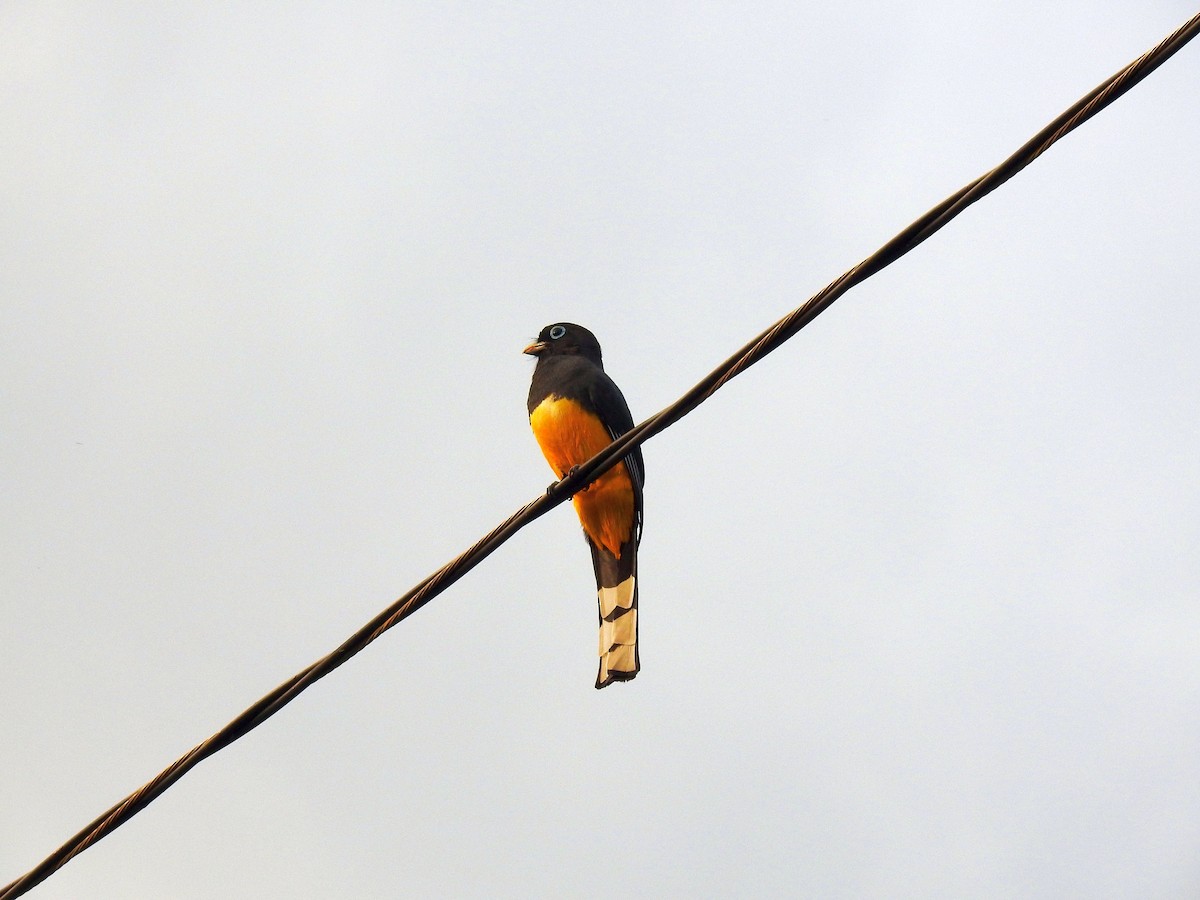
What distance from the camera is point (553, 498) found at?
3215 mm

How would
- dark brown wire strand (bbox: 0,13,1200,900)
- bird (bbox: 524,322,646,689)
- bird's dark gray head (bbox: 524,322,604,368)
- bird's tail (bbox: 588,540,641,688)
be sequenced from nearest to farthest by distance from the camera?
dark brown wire strand (bbox: 0,13,1200,900), bird's tail (bbox: 588,540,641,688), bird (bbox: 524,322,646,689), bird's dark gray head (bbox: 524,322,604,368)

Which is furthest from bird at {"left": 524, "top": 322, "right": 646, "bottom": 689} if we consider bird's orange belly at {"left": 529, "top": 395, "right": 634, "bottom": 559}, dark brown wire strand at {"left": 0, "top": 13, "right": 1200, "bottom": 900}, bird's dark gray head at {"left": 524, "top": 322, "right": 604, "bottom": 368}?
dark brown wire strand at {"left": 0, "top": 13, "right": 1200, "bottom": 900}

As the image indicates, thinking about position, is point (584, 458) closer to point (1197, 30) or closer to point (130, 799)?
point (130, 799)

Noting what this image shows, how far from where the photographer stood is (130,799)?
290 cm

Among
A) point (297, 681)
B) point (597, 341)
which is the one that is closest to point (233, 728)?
point (297, 681)

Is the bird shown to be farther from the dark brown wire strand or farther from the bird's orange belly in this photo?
the dark brown wire strand

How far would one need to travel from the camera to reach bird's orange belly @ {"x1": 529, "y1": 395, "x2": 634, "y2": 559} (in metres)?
5.04

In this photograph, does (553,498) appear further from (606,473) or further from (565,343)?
(565,343)

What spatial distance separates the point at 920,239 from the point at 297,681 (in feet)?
5.89

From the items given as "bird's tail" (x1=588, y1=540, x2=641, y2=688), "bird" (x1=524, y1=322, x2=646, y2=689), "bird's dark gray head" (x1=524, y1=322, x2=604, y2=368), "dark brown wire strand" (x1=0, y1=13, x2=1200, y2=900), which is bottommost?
"dark brown wire strand" (x1=0, y1=13, x2=1200, y2=900)

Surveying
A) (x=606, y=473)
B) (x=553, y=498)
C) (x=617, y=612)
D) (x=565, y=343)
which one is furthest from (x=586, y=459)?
(x=553, y=498)

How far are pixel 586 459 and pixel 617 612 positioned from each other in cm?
66

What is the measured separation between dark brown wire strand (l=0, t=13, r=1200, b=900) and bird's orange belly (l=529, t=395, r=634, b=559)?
5.87ft

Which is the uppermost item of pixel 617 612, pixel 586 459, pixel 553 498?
pixel 586 459
